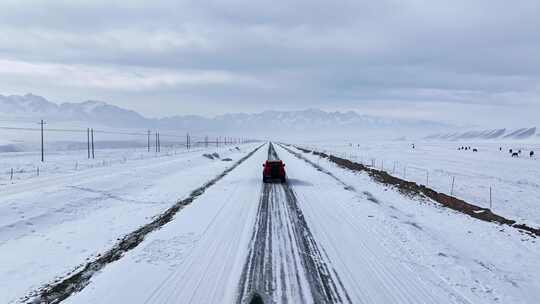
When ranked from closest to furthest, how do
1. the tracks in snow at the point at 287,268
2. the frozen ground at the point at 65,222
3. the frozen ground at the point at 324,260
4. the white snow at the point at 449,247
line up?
the tracks in snow at the point at 287,268, the frozen ground at the point at 324,260, the white snow at the point at 449,247, the frozen ground at the point at 65,222

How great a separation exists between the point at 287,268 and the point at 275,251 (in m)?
1.32

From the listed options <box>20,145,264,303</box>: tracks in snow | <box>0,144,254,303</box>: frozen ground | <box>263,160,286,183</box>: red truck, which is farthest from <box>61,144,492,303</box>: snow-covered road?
<box>263,160,286,183</box>: red truck

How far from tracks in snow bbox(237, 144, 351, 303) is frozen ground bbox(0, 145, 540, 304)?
0.03 m

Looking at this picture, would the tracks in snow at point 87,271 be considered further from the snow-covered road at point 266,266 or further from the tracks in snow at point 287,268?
the tracks in snow at point 287,268

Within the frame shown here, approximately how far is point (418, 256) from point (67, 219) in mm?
12722

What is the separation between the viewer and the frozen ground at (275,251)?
7.34 metres

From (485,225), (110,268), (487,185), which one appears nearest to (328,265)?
(110,268)

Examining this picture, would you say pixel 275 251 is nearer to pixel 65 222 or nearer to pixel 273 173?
pixel 65 222

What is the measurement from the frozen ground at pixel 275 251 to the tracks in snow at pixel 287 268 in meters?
0.03

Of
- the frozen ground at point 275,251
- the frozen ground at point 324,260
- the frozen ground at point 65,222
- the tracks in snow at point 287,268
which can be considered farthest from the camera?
the frozen ground at point 65,222

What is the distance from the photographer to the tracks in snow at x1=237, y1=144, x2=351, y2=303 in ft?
23.2

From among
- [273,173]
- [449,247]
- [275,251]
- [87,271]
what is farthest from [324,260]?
[273,173]

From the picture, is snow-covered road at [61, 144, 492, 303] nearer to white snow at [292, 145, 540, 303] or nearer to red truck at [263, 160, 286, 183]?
white snow at [292, 145, 540, 303]

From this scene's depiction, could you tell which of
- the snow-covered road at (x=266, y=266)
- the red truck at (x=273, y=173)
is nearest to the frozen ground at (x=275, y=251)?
the snow-covered road at (x=266, y=266)
